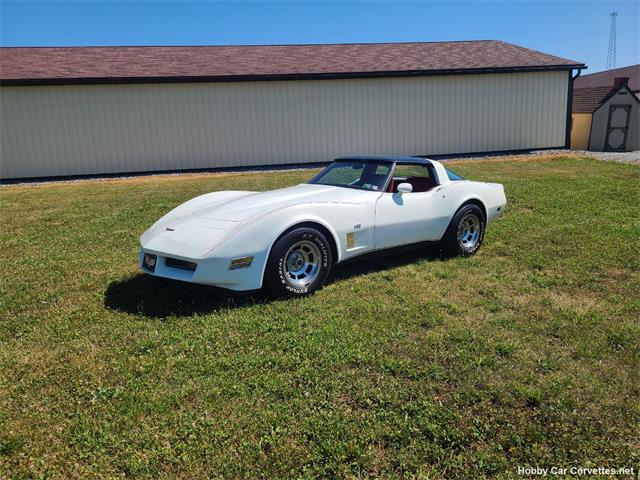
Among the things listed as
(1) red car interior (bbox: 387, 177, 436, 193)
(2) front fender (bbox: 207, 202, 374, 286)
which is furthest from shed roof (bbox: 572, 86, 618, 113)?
(2) front fender (bbox: 207, 202, 374, 286)

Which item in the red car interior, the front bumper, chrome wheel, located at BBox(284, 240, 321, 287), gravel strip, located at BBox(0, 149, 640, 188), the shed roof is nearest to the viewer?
the front bumper

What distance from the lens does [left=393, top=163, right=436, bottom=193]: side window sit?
5630 millimetres

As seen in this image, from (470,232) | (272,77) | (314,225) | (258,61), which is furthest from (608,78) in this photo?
(314,225)

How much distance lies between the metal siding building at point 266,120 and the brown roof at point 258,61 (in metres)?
0.33

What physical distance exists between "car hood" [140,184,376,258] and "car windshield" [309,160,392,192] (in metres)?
0.21

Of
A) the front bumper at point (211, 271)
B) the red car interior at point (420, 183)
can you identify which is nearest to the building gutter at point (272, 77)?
the red car interior at point (420, 183)

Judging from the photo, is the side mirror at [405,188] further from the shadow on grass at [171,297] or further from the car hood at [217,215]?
the shadow on grass at [171,297]

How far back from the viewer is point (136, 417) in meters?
2.68

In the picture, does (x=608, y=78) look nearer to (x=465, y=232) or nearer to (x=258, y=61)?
(x=258, y=61)

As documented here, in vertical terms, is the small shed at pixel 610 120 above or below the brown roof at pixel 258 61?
below

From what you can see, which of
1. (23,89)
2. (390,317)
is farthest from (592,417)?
(23,89)

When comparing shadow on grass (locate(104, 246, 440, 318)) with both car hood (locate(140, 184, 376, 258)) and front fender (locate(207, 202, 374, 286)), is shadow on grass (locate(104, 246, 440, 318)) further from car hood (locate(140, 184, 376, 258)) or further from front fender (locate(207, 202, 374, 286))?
car hood (locate(140, 184, 376, 258))

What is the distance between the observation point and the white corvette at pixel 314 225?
402cm

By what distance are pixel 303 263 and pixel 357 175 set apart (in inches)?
56.3
